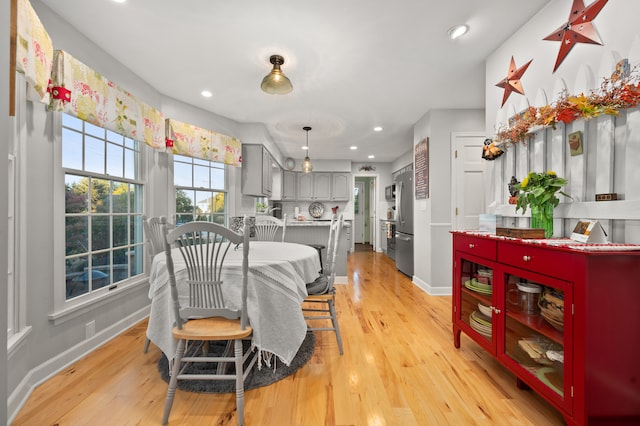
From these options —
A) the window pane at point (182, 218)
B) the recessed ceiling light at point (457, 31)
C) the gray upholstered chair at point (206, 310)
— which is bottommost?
the gray upholstered chair at point (206, 310)

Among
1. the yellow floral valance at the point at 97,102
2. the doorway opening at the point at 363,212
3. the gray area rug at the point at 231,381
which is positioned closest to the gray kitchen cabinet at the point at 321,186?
the doorway opening at the point at 363,212

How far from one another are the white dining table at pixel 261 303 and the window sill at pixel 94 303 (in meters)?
0.79

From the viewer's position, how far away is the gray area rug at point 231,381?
1.62m

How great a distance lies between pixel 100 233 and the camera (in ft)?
7.51

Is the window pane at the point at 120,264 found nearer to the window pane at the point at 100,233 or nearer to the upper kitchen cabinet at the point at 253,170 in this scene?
the window pane at the point at 100,233

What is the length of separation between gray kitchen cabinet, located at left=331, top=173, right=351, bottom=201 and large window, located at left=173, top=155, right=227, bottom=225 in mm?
3480

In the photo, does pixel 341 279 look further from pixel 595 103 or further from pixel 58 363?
pixel 595 103

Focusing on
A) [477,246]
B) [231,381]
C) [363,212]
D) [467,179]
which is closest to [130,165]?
[231,381]

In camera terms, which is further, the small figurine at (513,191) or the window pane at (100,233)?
the window pane at (100,233)

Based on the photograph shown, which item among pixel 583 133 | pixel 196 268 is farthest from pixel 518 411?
pixel 196 268

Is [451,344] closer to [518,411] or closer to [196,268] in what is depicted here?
[518,411]

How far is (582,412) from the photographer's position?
44.5 inches

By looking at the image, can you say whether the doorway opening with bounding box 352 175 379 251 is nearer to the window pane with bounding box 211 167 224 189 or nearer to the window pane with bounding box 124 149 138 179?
the window pane with bounding box 211 167 224 189

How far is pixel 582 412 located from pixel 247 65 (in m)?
3.18
